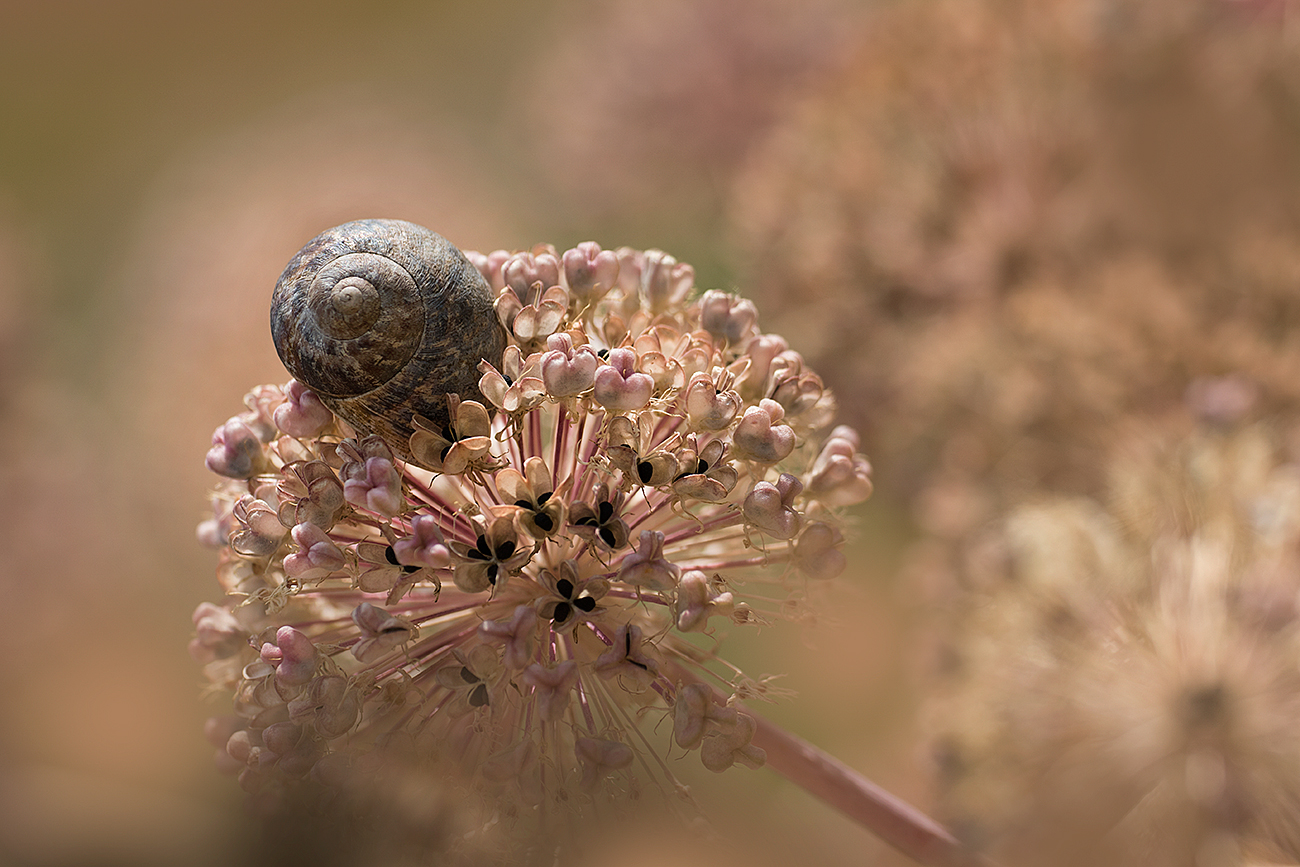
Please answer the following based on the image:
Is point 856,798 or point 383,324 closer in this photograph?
point 383,324

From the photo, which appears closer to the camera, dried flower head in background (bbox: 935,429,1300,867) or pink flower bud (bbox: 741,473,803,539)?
pink flower bud (bbox: 741,473,803,539)

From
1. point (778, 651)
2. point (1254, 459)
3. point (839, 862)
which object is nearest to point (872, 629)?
point (778, 651)

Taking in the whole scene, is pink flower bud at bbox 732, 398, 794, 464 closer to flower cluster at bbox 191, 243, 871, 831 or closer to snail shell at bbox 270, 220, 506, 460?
flower cluster at bbox 191, 243, 871, 831

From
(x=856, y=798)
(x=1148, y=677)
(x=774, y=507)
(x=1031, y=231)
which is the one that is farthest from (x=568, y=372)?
→ (x=1031, y=231)

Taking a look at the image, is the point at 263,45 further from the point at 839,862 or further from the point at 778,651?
the point at 839,862

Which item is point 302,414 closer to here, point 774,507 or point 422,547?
point 422,547

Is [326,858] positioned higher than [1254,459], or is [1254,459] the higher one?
[1254,459]

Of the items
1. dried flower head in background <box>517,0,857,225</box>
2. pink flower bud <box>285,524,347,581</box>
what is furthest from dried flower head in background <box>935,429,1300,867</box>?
dried flower head in background <box>517,0,857,225</box>
